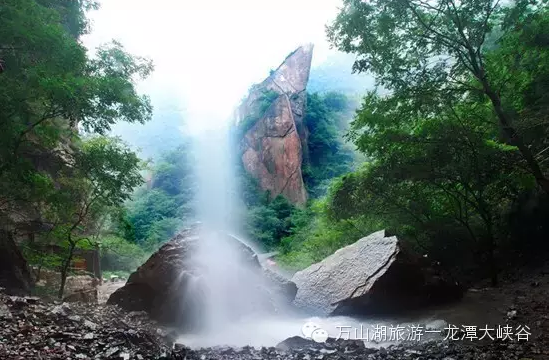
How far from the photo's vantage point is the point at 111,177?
670 cm

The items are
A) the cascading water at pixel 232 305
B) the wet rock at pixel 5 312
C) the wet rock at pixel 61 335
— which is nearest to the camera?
the wet rock at pixel 61 335

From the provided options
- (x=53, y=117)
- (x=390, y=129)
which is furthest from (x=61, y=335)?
(x=390, y=129)

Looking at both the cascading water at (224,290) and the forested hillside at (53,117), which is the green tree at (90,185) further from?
the cascading water at (224,290)

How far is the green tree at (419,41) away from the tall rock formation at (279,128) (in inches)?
276

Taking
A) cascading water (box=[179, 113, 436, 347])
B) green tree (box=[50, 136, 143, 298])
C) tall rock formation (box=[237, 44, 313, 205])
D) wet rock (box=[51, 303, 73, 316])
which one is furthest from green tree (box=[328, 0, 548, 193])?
tall rock formation (box=[237, 44, 313, 205])

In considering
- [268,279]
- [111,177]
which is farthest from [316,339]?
[111,177]

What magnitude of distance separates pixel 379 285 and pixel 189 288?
336 cm

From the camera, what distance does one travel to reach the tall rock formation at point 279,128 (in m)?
13.3

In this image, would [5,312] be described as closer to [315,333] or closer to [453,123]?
[315,333]

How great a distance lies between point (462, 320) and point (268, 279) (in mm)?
3615

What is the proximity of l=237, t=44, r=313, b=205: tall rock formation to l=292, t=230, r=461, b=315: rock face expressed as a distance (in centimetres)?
543

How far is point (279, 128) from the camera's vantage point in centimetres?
1517

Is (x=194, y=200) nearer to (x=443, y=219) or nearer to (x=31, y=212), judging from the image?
(x=31, y=212)

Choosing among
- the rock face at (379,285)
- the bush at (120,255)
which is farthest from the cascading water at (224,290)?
the bush at (120,255)
